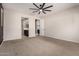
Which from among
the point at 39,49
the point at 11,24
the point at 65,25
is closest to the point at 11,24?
the point at 11,24

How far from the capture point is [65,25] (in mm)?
5082

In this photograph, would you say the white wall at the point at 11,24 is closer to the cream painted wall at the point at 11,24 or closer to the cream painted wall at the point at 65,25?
the cream painted wall at the point at 11,24

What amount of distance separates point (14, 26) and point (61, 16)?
12.8 ft

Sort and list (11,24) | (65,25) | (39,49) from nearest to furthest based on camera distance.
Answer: (39,49)
(65,25)
(11,24)

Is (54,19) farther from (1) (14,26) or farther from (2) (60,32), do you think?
(1) (14,26)

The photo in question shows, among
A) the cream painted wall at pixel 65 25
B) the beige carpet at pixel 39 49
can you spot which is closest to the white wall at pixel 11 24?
the beige carpet at pixel 39 49

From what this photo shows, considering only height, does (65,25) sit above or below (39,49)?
above

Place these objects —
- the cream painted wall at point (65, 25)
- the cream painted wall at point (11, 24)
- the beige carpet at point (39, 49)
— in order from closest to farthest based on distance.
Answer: the beige carpet at point (39, 49)
the cream painted wall at point (65, 25)
the cream painted wall at point (11, 24)

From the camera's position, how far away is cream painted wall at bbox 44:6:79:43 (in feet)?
14.6

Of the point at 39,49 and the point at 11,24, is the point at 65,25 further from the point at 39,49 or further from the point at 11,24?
the point at 11,24

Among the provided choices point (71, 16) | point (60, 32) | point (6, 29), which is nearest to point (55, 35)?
point (60, 32)

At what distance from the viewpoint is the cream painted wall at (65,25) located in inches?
175

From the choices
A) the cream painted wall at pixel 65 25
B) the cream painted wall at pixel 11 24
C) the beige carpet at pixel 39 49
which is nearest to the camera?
the beige carpet at pixel 39 49

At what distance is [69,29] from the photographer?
15.8 ft
